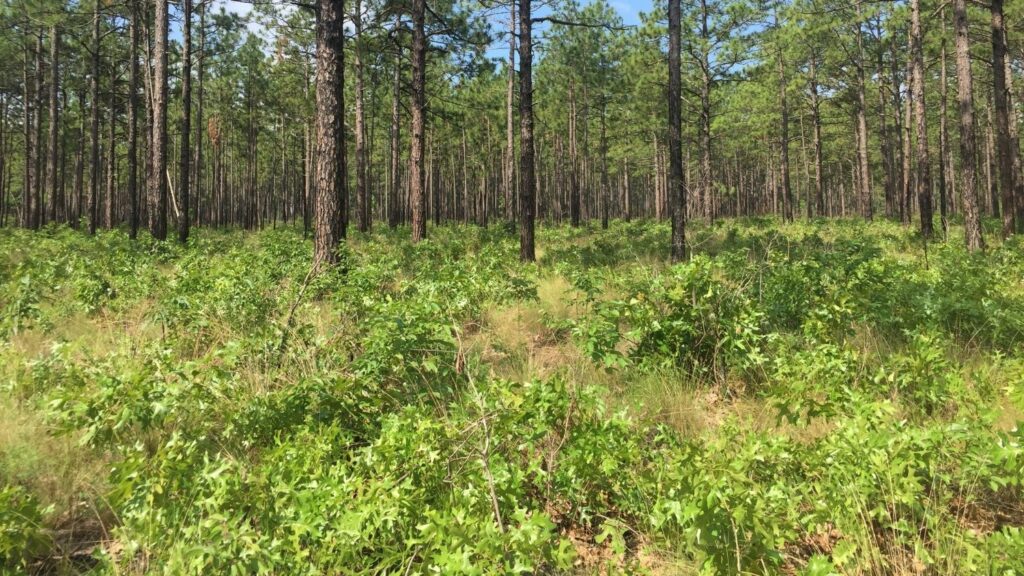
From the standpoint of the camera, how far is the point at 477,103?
29.1 meters

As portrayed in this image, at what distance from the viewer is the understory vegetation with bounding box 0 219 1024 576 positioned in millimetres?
2094

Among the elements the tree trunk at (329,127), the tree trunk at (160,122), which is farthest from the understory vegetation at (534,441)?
the tree trunk at (160,122)

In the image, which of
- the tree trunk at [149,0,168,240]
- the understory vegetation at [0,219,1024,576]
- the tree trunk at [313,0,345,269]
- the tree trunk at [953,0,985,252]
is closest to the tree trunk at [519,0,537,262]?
the tree trunk at [313,0,345,269]

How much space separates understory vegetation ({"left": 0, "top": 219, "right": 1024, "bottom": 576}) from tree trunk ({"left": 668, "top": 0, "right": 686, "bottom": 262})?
14.5ft

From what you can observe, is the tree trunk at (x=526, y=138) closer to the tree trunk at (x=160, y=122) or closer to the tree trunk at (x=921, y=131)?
the tree trunk at (x=160, y=122)

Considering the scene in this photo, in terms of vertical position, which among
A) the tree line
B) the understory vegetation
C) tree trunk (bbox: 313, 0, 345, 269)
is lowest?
the understory vegetation

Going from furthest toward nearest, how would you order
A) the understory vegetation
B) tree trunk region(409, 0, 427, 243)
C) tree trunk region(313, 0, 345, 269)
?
tree trunk region(409, 0, 427, 243) < tree trunk region(313, 0, 345, 269) < the understory vegetation

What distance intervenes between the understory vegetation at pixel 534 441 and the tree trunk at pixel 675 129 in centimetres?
443

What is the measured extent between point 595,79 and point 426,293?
2573 cm

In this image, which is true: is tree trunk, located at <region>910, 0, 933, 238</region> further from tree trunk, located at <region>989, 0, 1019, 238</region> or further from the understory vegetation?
the understory vegetation

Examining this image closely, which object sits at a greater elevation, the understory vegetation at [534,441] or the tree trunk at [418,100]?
the tree trunk at [418,100]

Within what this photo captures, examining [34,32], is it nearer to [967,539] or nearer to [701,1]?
[701,1]

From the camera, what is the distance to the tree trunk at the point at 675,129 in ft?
29.7

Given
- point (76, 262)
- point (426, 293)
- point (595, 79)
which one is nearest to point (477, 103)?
point (595, 79)
